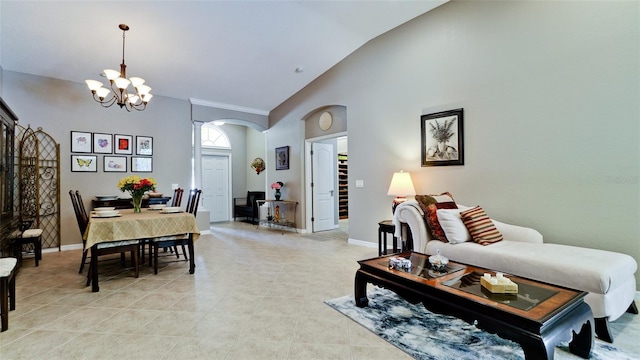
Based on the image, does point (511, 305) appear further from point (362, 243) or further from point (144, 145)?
point (144, 145)

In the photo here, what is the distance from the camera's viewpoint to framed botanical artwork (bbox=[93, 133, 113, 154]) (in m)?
5.20

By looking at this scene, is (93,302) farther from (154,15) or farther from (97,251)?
(154,15)

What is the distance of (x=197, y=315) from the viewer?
2.44 meters

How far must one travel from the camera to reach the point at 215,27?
4.17 meters

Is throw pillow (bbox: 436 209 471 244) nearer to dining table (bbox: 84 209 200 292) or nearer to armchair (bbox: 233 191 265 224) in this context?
dining table (bbox: 84 209 200 292)

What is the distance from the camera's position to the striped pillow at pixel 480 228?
2938 mm

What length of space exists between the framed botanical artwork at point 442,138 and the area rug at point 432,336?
219cm

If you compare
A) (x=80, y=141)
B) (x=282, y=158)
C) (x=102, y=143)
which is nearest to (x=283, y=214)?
(x=282, y=158)

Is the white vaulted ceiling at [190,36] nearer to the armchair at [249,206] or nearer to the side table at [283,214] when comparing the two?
the side table at [283,214]

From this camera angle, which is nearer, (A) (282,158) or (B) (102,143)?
(B) (102,143)

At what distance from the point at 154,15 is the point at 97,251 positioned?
2932 mm

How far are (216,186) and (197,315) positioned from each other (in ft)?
21.1

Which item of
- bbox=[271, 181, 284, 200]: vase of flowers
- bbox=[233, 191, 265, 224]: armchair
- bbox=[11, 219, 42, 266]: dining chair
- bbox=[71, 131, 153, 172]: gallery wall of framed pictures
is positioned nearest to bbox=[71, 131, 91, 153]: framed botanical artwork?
bbox=[71, 131, 153, 172]: gallery wall of framed pictures

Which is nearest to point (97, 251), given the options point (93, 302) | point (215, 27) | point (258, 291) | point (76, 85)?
point (93, 302)
